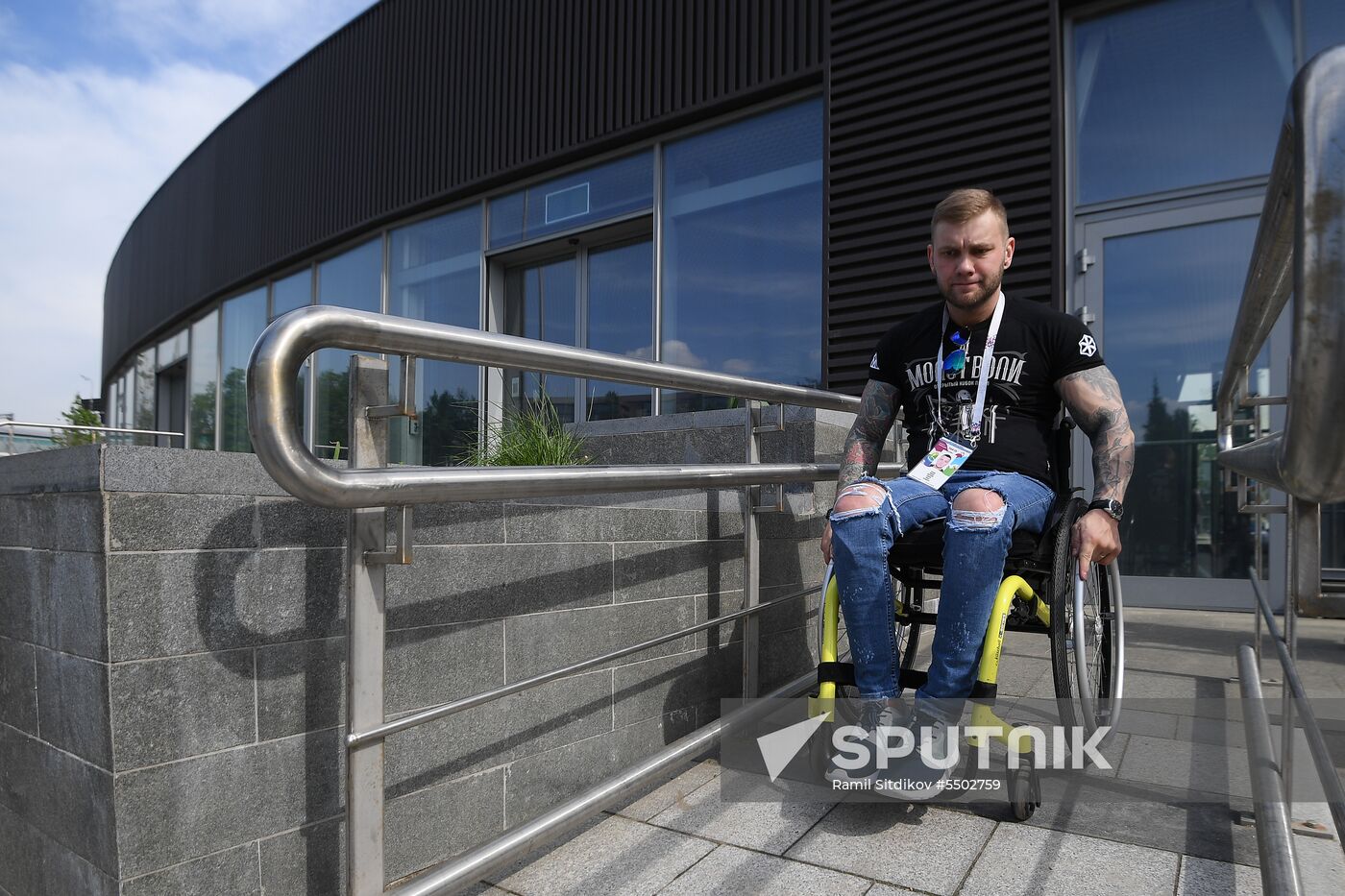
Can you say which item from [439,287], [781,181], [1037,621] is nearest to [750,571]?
[1037,621]

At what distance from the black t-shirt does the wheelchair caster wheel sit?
0.72 meters

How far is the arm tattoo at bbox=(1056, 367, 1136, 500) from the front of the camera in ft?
6.68

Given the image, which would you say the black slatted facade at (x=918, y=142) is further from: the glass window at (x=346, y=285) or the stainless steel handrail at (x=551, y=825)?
the glass window at (x=346, y=285)

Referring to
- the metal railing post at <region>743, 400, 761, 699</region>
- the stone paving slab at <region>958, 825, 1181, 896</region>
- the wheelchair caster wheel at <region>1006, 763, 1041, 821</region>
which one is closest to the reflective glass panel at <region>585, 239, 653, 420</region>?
the metal railing post at <region>743, 400, 761, 699</region>

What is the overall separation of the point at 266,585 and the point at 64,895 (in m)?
0.59

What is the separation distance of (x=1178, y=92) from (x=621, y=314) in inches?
158

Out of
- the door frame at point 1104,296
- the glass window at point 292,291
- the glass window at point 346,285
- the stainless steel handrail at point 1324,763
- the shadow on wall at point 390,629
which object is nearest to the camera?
the stainless steel handrail at point 1324,763

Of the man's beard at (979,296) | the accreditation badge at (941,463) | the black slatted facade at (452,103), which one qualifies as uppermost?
the black slatted facade at (452,103)

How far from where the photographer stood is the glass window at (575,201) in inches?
265

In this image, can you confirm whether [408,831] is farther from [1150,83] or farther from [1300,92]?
[1150,83]

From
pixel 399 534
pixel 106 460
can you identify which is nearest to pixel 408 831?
pixel 399 534

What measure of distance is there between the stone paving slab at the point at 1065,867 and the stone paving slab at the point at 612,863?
1.84ft

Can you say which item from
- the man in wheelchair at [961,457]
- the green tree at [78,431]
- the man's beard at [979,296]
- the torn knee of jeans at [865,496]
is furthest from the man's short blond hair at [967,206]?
the green tree at [78,431]

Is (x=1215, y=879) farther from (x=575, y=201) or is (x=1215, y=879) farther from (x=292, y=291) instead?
(x=292, y=291)
